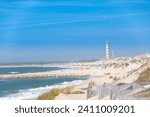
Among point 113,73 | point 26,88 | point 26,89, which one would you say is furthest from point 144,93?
point 113,73

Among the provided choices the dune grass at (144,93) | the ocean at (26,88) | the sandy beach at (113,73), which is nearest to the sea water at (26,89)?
the ocean at (26,88)

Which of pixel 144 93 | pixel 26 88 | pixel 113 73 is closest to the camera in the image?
pixel 144 93

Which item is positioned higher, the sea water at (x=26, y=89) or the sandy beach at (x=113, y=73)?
the sandy beach at (x=113, y=73)

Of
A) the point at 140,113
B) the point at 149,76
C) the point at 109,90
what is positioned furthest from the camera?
the point at 149,76

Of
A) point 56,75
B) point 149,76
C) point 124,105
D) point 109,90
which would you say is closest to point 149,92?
point 109,90

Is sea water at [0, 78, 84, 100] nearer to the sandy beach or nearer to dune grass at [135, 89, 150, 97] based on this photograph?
the sandy beach

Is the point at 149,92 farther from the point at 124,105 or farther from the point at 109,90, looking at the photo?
the point at 124,105

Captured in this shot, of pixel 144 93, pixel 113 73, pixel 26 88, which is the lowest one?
pixel 26 88

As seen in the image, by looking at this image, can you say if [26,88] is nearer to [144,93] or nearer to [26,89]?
[26,89]

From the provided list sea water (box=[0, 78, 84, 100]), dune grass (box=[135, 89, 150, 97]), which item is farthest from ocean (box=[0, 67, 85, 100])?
dune grass (box=[135, 89, 150, 97])

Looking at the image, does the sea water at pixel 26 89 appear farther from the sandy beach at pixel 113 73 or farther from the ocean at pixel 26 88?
the sandy beach at pixel 113 73

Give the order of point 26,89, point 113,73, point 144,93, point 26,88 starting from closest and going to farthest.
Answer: point 144,93, point 26,89, point 26,88, point 113,73
